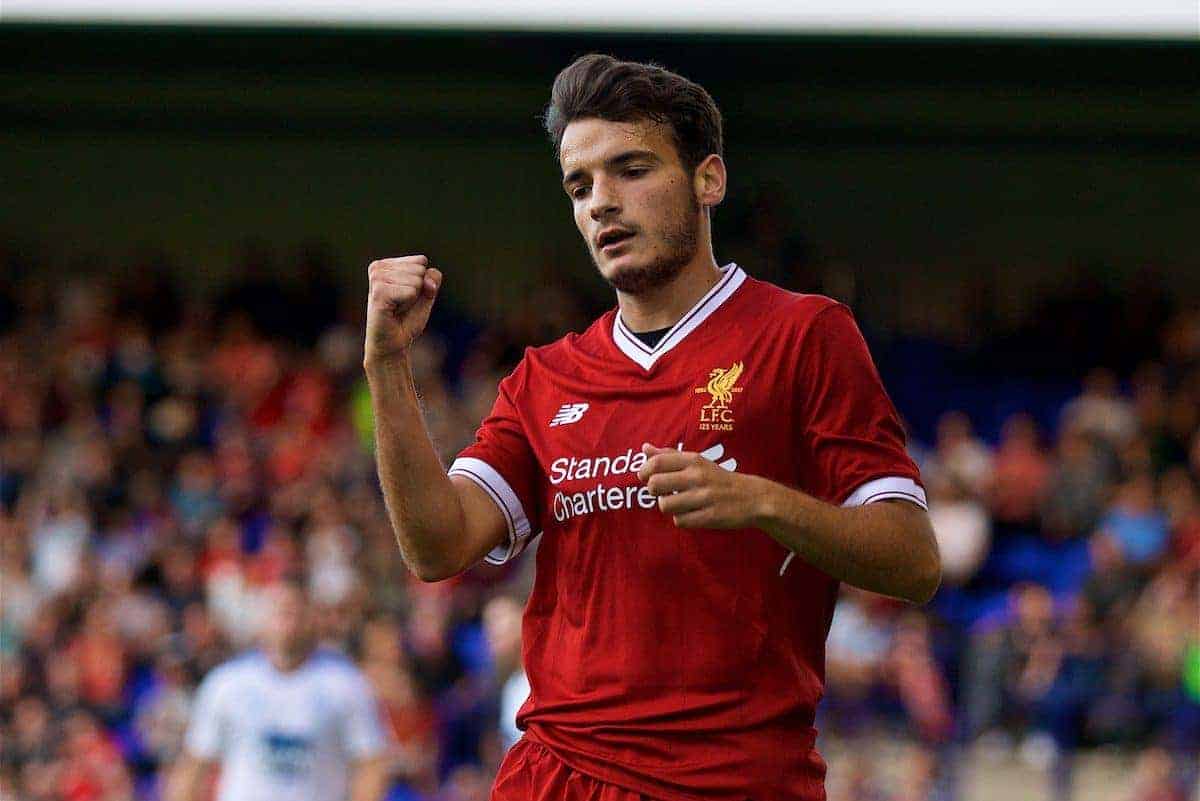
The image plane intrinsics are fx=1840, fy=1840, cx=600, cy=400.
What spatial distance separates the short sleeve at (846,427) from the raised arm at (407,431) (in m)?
0.71

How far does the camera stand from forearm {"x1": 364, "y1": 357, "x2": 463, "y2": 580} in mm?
3523

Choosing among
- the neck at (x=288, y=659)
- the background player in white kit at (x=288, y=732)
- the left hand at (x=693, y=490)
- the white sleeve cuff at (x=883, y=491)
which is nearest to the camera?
the left hand at (x=693, y=490)

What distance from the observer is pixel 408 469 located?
3.53 m

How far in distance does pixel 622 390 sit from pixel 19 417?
1095 cm

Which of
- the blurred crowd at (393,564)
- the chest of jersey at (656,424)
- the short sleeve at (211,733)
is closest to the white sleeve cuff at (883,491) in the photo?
the chest of jersey at (656,424)

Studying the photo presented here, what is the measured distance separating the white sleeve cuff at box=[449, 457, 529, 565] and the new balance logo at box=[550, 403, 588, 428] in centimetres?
16

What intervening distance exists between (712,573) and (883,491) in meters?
0.36

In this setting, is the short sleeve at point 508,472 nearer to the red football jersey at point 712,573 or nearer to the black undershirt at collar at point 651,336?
the red football jersey at point 712,573

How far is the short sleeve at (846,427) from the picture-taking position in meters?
3.35

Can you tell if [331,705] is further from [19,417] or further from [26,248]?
[26,248]

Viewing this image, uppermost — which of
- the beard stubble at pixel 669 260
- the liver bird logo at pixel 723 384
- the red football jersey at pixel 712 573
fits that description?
the beard stubble at pixel 669 260

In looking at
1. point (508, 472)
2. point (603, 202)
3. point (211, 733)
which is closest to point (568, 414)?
point (508, 472)

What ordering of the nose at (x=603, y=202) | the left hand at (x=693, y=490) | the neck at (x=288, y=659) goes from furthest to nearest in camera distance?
1. the neck at (x=288, y=659)
2. the nose at (x=603, y=202)
3. the left hand at (x=693, y=490)

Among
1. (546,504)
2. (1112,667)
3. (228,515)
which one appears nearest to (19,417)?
(228,515)
